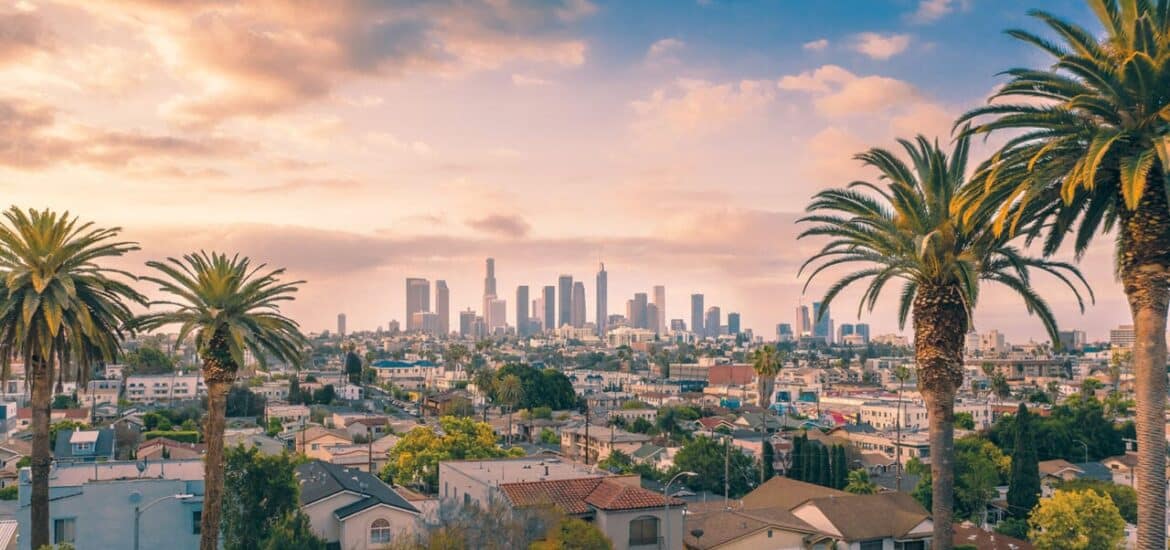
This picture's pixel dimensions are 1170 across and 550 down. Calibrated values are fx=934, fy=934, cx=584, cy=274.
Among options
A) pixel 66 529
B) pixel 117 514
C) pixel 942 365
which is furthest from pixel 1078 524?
pixel 66 529

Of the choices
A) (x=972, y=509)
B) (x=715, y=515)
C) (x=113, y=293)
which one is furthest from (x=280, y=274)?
(x=972, y=509)

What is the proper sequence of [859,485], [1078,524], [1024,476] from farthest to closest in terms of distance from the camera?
[859,485], [1024,476], [1078,524]

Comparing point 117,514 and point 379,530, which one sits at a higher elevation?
point 117,514

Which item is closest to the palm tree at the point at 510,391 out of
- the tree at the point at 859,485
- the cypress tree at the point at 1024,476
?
the tree at the point at 859,485

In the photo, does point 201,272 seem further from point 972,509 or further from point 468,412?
A: point 468,412

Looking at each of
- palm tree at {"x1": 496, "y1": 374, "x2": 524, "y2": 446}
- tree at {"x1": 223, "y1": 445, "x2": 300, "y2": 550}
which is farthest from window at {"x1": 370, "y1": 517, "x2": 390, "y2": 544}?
palm tree at {"x1": 496, "y1": 374, "x2": 524, "y2": 446}

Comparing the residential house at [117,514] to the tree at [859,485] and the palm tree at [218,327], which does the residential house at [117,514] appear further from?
the tree at [859,485]

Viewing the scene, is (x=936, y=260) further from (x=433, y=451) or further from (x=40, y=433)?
(x=433, y=451)
